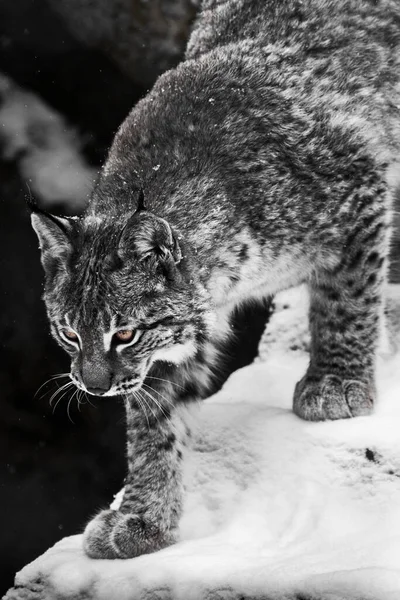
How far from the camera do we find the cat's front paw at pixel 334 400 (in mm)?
5113

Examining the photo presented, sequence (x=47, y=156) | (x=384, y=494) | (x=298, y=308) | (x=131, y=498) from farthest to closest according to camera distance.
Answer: (x=47, y=156)
(x=298, y=308)
(x=131, y=498)
(x=384, y=494)

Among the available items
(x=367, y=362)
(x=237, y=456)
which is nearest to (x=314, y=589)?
(x=237, y=456)

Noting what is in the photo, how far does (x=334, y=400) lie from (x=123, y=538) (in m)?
1.36

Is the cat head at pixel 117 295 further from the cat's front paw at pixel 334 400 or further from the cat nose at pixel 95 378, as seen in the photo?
the cat's front paw at pixel 334 400

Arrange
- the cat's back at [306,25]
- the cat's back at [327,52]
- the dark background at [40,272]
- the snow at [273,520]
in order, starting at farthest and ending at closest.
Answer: the dark background at [40,272] → the cat's back at [306,25] → the cat's back at [327,52] → the snow at [273,520]

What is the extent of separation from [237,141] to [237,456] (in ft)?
5.41

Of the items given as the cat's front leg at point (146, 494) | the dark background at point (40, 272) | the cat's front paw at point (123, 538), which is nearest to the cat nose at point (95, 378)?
the cat's front leg at point (146, 494)

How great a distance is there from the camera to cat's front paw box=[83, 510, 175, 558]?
4.56 m

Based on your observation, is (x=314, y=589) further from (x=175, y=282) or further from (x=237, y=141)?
(x=237, y=141)

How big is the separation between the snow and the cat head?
0.78m

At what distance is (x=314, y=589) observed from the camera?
3707mm

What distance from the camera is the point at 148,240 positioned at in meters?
4.31

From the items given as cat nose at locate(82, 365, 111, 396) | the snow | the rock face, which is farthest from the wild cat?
the rock face

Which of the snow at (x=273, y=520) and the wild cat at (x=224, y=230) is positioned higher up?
the wild cat at (x=224, y=230)
